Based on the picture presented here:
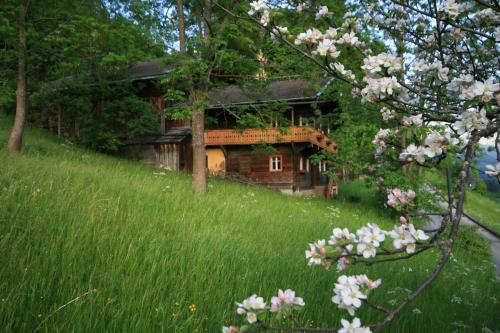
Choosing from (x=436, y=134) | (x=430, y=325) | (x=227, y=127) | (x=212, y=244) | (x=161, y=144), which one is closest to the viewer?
(x=436, y=134)

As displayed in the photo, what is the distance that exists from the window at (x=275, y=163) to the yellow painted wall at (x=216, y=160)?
3006 millimetres

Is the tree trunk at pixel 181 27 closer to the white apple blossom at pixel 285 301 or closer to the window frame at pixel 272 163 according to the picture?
the white apple blossom at pixel 285 301

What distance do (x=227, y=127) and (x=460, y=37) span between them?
2046 cm

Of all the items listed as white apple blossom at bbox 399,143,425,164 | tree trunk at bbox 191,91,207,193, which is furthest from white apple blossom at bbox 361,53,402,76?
tree trunk at bbox 191,91,207,193

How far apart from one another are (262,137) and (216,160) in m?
4.44

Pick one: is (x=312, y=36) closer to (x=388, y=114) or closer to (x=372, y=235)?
(x=388, y=114)

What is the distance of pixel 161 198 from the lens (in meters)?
6.59

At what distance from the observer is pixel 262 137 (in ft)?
65.1

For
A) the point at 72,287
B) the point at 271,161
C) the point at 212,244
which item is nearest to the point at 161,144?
the point at 271,161

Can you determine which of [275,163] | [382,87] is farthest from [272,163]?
[382,87]

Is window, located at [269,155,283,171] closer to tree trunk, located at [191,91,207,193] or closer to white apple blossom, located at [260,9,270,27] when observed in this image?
tree trunk, located at [191,91,207,193]

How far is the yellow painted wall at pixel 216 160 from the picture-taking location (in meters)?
22.8

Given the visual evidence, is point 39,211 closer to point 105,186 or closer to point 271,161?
point 105,186

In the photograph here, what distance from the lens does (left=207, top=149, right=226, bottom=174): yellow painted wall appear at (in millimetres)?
22781
